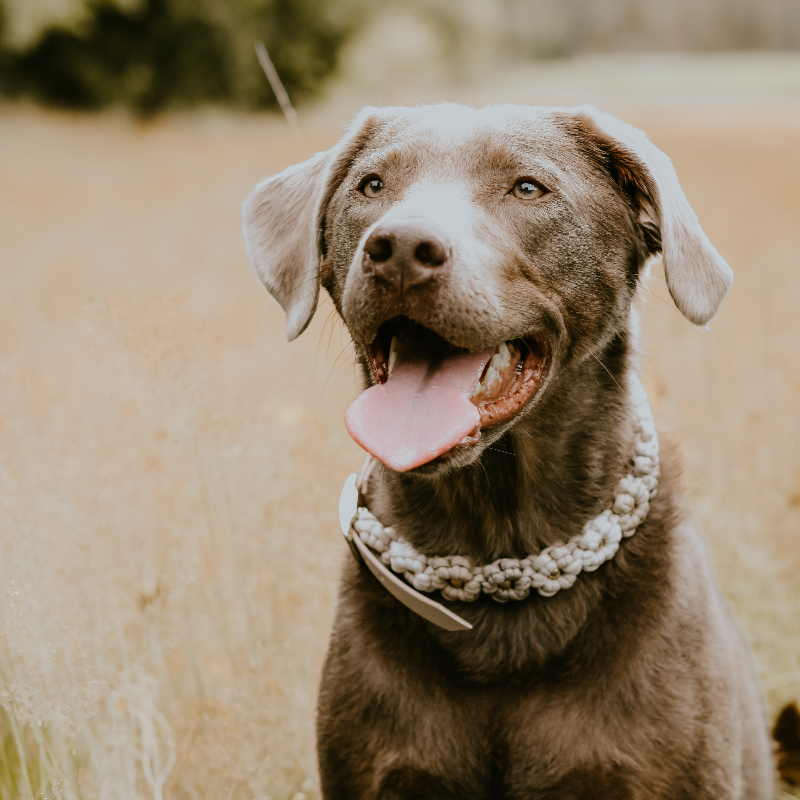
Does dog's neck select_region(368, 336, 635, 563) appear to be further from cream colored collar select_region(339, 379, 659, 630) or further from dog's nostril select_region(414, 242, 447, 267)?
dog's nostril select_region(414, 242, 447, 267)

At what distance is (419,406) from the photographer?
188 centimetres

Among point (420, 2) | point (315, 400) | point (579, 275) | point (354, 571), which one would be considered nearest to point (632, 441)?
point (579, 275)

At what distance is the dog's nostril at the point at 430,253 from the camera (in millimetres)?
1738

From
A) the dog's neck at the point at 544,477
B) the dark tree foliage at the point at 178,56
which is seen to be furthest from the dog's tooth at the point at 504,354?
the dark tree foliage at the point at 178,56

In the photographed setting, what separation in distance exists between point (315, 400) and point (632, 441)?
1.91 metres

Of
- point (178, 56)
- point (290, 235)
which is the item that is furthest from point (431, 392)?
point (178, 56)

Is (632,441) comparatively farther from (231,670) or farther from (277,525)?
(231,670)

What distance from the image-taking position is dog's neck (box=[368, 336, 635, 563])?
2219 mm

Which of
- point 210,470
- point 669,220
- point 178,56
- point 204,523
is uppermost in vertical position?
point 669,220

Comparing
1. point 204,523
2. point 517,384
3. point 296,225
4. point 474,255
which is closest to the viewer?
point 474,255

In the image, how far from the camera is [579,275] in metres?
2.09

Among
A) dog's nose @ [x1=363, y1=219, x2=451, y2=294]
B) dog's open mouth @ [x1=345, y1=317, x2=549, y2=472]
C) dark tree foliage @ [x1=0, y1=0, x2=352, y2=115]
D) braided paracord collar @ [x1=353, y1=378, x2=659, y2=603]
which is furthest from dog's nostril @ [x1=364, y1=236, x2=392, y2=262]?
dark tree foliage @ [x1=0, y1=0, x2=352, y2=115]

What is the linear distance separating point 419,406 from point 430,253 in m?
0.33

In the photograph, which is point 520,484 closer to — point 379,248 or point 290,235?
point 379,248
